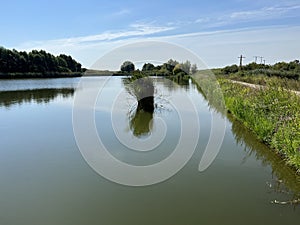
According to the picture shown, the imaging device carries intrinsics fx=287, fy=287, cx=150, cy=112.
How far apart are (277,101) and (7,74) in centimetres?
3511

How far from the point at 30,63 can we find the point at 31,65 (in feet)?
1.05

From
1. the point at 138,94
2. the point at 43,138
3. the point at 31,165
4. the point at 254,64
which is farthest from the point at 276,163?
the point at 254,64

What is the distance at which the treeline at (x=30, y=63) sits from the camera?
36.4 m

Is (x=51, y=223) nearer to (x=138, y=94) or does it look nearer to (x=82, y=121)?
(x=82, y=121)

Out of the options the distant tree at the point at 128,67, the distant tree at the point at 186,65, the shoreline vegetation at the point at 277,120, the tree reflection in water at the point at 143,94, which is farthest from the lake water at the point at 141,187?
the distant tree at the point at 186,65

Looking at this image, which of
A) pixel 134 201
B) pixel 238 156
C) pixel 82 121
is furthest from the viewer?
pixel 82 121

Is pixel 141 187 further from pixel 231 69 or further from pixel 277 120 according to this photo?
pixel 231 69

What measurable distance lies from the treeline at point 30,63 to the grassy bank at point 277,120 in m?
34.0

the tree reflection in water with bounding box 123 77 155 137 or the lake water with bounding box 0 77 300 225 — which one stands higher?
the tree reflection in water with bounding box 123 77 155 137

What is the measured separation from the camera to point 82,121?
27.1 ft

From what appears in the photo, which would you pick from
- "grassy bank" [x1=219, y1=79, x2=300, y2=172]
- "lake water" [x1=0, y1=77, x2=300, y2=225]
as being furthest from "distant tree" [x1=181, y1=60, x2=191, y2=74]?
"lake water" [x1=0, y1=77, x2=300, y2=225]

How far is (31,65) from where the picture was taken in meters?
39.3

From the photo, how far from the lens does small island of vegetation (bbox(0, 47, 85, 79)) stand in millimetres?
36188

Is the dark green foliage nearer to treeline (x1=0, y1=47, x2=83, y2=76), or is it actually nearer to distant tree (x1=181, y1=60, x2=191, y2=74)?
distant tree (x1=181, y1=60, x2=191, y2=74)
